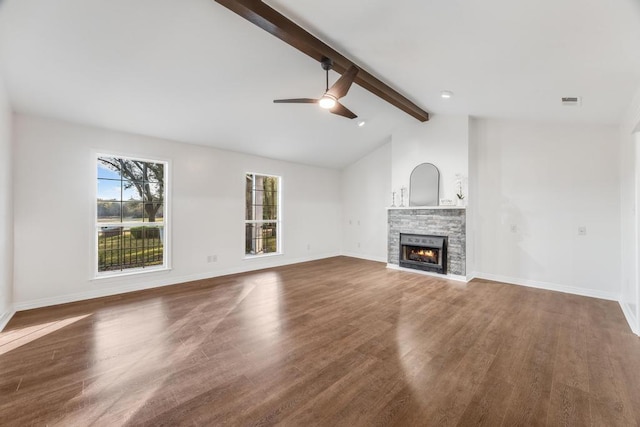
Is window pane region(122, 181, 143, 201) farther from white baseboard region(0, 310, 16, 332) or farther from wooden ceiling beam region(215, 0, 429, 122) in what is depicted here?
wooden ceiling beam region(215, 0, 429, 122)

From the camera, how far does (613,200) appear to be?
404 centimetres

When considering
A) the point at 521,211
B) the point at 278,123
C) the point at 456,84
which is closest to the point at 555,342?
the point at 521,211

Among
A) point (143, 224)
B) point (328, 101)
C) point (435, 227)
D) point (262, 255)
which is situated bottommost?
point (262, 255)

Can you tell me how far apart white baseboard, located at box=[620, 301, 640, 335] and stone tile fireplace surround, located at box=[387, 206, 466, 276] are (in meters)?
1.99

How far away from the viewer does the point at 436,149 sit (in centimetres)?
550

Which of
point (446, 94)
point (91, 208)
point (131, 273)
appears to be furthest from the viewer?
point (131, 273)

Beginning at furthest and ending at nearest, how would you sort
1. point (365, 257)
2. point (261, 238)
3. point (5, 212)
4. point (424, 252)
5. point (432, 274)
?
1. point (365, 257)
2. point (261, 238)
3. point (424, 252)
4. point (432, 274)
5. point (5, 212)

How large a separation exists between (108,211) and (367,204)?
566 cm

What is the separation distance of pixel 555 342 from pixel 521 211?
2.74 meters

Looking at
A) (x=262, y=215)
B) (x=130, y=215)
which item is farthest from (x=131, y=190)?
(x=262, y=215)

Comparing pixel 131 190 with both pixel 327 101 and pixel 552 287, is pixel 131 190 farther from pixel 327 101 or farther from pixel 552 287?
pixel 552 287

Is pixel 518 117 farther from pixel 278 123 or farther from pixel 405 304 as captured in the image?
pixel 278 123

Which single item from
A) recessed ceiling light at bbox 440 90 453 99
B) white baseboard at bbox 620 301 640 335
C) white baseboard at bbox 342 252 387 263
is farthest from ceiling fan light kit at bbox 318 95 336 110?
white baseboard at bbox 342 252 387 263

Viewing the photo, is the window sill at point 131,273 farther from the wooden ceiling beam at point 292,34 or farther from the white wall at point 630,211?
the white wall at point 630,211
